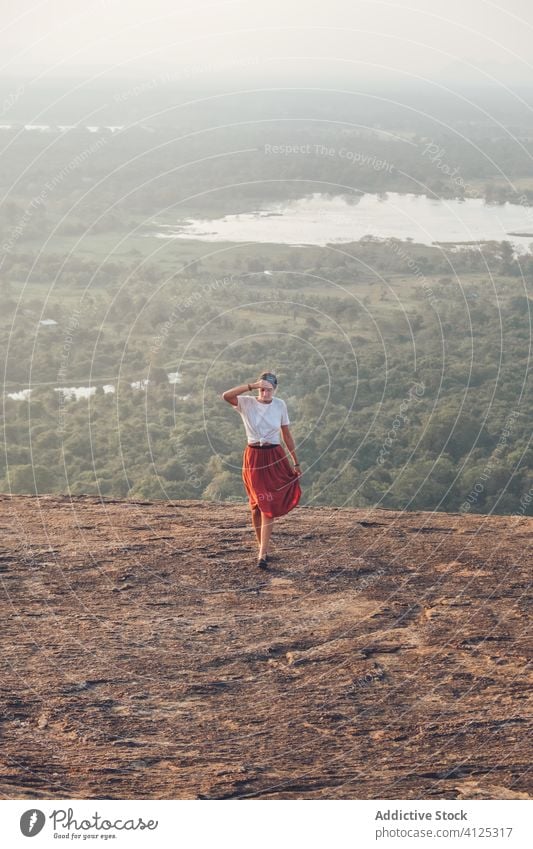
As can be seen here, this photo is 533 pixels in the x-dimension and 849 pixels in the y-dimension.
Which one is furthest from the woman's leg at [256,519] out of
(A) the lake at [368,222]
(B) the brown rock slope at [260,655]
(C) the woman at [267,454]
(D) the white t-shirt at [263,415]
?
(A) the lake at [368,222]

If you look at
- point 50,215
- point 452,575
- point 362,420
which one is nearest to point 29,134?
point 50,215

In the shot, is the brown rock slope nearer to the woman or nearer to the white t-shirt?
the woman

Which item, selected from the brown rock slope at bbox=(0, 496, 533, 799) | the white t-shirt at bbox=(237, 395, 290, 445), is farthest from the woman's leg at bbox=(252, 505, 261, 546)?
the white t-shirt at bbox=(237, 395, 290, 445)

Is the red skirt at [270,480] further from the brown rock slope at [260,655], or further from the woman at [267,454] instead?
the brown rock slope at [260,655]

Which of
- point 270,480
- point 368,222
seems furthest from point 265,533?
point 368,222

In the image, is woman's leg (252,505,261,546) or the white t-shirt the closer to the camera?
the white t-shirt

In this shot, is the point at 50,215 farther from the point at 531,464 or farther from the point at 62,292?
the point at 531,464

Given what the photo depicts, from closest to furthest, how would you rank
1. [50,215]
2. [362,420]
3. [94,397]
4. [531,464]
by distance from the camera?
[531,464] < [362,420] < [94,397] < [50,215]
